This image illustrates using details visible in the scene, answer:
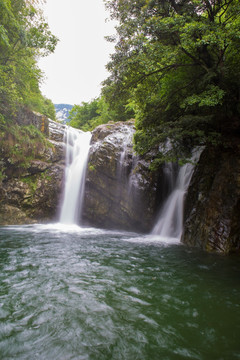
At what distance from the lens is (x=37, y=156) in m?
14.4


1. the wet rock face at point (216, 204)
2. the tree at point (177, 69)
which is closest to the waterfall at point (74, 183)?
the tree at point (177, 69)

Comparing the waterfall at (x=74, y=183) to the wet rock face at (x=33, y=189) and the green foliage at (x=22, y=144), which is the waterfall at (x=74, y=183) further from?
the green foliage at (x=22, y=144)

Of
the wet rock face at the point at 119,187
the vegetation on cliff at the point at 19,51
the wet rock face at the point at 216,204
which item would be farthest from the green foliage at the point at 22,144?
the wet rock face at the point at 216,204

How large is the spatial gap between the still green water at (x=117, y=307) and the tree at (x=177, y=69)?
13.0ft

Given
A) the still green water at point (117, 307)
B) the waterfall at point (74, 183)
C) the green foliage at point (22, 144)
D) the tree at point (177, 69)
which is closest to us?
the still green water at point (117, 307)

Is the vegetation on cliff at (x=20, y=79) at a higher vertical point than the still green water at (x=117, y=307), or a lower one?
higher

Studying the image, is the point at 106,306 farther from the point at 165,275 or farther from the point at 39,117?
the point at 39,117

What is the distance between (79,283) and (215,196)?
5.46m

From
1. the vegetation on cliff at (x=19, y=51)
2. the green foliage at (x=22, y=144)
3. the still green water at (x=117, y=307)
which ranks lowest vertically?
the still green water at (x=117, y=307)

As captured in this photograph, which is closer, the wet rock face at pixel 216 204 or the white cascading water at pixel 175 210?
the wet rock face at pixel 216 204

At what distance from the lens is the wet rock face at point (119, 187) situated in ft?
36.7

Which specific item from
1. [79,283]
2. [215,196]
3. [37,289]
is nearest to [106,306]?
[79,283]

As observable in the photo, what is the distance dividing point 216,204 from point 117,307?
5250 mm

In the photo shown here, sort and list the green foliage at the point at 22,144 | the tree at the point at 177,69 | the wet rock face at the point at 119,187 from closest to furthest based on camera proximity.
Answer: the tree at the point at 177,69 < the wet rock face at the point at 119,187 < the green foliage at the point at 22,144
